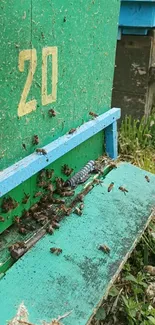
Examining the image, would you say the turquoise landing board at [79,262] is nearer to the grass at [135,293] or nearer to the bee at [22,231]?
the bee at [22,231]

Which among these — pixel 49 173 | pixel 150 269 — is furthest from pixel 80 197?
pixel 150 269

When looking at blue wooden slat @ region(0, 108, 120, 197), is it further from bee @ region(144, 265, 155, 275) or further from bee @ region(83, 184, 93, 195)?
bee @ region(144, 265, 155, 275)

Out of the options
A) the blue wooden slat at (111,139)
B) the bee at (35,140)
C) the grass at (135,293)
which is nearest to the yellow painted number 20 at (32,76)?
the bee at (35,140)

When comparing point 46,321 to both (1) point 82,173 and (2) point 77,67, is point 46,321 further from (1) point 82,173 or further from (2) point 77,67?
(2) point 77,67

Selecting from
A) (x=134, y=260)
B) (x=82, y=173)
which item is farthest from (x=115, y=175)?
(x=134, y=260)

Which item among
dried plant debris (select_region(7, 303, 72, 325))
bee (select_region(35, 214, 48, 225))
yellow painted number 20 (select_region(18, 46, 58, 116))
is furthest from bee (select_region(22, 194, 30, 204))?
dried plant debris (select_region(7, 303, 72, 325))

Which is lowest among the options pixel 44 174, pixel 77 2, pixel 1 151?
pixel 44 174
